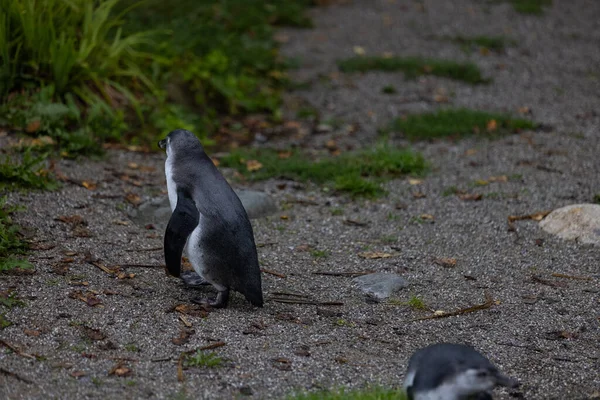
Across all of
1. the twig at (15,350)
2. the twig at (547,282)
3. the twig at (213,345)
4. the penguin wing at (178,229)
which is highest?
the penguin wing at (178,229)

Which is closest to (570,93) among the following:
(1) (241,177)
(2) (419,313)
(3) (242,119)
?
(3) (242,119)

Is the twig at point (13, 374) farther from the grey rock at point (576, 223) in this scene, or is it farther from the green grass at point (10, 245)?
the grey rock at point (576, 223)

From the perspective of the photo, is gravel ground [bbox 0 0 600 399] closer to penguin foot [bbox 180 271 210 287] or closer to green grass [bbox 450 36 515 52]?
penguin foot [bbox 180 271 210 287]

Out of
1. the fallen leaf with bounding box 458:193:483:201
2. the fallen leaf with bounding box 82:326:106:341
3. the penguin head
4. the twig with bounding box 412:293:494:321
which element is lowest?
the fallen leaf with bounding box 458:193:483:201

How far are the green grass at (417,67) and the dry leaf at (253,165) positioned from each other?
3.26 meters

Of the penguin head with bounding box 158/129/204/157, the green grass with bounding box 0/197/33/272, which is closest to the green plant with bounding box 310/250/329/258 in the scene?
the penguin head with bounding box 158/129/204/157

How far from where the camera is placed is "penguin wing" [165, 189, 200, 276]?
477 centimetres

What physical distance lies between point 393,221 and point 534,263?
1.26 m

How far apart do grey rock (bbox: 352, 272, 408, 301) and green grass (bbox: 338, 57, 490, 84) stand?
5414mm

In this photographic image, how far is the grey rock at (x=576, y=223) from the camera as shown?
6.22m

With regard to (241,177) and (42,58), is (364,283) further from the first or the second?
(42,58)

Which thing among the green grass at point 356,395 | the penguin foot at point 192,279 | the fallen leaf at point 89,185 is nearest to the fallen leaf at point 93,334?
the penguin foot at point 192,279

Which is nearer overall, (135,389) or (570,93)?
(135,389)

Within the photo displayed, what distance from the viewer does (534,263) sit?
5941 mm
